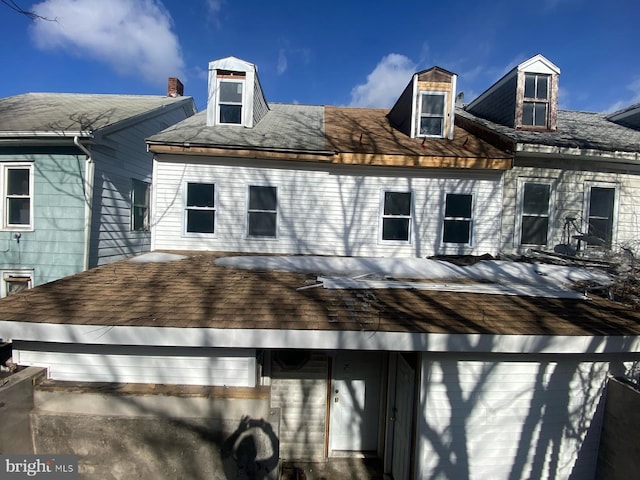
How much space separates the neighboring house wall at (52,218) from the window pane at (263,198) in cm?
404

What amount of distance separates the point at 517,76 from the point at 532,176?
296 centimetres

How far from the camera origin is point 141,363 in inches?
149

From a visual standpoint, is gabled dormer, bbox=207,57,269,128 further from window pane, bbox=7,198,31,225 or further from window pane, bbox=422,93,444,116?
window pane, bbox=7,198,31,225

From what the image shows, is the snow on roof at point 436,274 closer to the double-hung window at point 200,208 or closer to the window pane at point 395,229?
the window pane at point 395,229

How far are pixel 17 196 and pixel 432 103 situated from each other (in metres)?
A: 10.4

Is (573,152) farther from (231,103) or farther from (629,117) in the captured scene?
(231,103)

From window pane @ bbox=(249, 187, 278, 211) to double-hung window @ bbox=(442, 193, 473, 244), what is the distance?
13.2 feet

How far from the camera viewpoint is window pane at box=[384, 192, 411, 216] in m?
7.35

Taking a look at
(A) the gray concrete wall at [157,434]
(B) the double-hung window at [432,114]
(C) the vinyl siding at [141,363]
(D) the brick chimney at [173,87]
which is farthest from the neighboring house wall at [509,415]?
(D) the brick chimney at [173,87]

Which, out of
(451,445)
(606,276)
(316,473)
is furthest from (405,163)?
(316,473)

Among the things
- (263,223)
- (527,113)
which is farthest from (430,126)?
(263,223)

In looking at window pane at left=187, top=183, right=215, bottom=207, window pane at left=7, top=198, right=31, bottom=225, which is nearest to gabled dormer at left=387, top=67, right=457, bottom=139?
window pane at left=187, top=183, right=215, bottom=207

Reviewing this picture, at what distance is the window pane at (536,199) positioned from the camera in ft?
24.5

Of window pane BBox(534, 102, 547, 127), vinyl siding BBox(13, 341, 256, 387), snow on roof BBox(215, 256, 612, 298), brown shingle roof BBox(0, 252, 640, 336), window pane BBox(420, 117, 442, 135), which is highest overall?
window pane BBox(534, 102, 547, 127)
